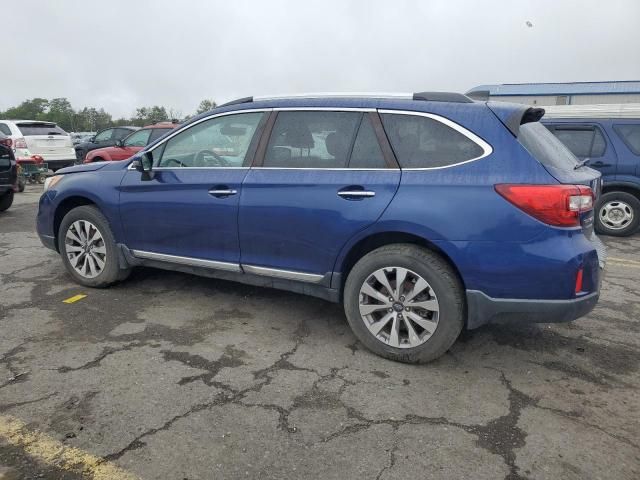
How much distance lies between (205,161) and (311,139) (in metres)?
0.96

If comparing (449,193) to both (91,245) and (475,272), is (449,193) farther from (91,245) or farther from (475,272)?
(91,245)

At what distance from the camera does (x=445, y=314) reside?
126 inches

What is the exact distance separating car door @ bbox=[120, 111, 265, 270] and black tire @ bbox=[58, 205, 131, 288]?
8.7 inches

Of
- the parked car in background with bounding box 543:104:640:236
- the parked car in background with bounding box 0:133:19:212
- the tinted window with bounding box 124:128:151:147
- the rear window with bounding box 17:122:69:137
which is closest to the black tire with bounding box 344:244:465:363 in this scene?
the parked car in background with bounding box 543:104:640:236

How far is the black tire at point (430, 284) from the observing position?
3.18m

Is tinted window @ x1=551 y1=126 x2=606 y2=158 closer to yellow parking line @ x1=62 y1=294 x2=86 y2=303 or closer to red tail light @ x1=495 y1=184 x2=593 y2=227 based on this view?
red tail light @ x1=495 y1=184 x2=593 y2=227

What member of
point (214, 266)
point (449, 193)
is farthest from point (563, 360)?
point (214, 266)

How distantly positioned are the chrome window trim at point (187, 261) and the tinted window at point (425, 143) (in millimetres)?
1537

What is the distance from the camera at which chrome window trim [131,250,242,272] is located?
157 inches

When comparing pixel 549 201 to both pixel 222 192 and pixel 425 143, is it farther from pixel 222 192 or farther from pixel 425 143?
pixel 222 192

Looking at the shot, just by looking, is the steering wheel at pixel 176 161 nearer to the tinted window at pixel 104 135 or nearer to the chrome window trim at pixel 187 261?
the chrome window trim at pixel 187 261

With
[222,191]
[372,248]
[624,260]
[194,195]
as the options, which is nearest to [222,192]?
[222,191]

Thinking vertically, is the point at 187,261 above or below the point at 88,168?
below

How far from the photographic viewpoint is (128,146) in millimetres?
13062
